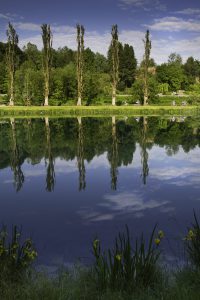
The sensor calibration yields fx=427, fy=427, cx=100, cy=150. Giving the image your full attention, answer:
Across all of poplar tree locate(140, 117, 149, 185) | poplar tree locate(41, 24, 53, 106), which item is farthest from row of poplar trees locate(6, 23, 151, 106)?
poplar tree locate(140, 117, 149, 185)

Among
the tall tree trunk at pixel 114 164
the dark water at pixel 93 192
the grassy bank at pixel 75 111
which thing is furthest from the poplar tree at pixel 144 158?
the grassy bank at pixel 75 111

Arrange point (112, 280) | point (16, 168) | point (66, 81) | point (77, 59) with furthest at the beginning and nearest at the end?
point (66, 81) < point (77, 59) < point (16, 168) < point (112, 280)

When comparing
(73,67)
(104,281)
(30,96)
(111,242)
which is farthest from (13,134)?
(73,67)

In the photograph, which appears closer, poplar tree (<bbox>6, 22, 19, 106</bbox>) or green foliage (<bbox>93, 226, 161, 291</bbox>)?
green foliage (<bbox>93, 226, 161, 291</bbox>)

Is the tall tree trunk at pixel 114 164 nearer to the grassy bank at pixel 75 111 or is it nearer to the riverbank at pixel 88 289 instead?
the riverbank at pixel 88 289

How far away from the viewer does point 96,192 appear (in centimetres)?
1037

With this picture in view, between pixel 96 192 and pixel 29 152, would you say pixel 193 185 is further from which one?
pixel 29 152

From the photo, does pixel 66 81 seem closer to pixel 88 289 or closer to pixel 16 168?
pixel 16 168

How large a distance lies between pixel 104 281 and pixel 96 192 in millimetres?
5830

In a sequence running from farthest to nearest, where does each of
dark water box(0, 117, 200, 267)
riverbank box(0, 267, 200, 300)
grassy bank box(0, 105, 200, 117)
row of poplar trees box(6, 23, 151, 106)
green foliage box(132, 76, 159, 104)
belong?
1. green foliage box(132, 76, 159, 104)
2. row of poplar trees box(6, 23, 151, 106)
3. grassy bank box(0, 105, 200, 117)
4. dark water box(0, 117, 200, 267)
5. riverbank box(0, 267, 200, 300)

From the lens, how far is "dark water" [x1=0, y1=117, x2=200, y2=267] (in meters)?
6.98

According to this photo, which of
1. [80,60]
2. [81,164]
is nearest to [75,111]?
[80,60]

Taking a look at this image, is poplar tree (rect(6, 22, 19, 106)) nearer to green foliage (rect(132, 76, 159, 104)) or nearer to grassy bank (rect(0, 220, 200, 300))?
green foliage (rect(132, 76, 159, 104))

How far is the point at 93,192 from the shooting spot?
34.1 ft
